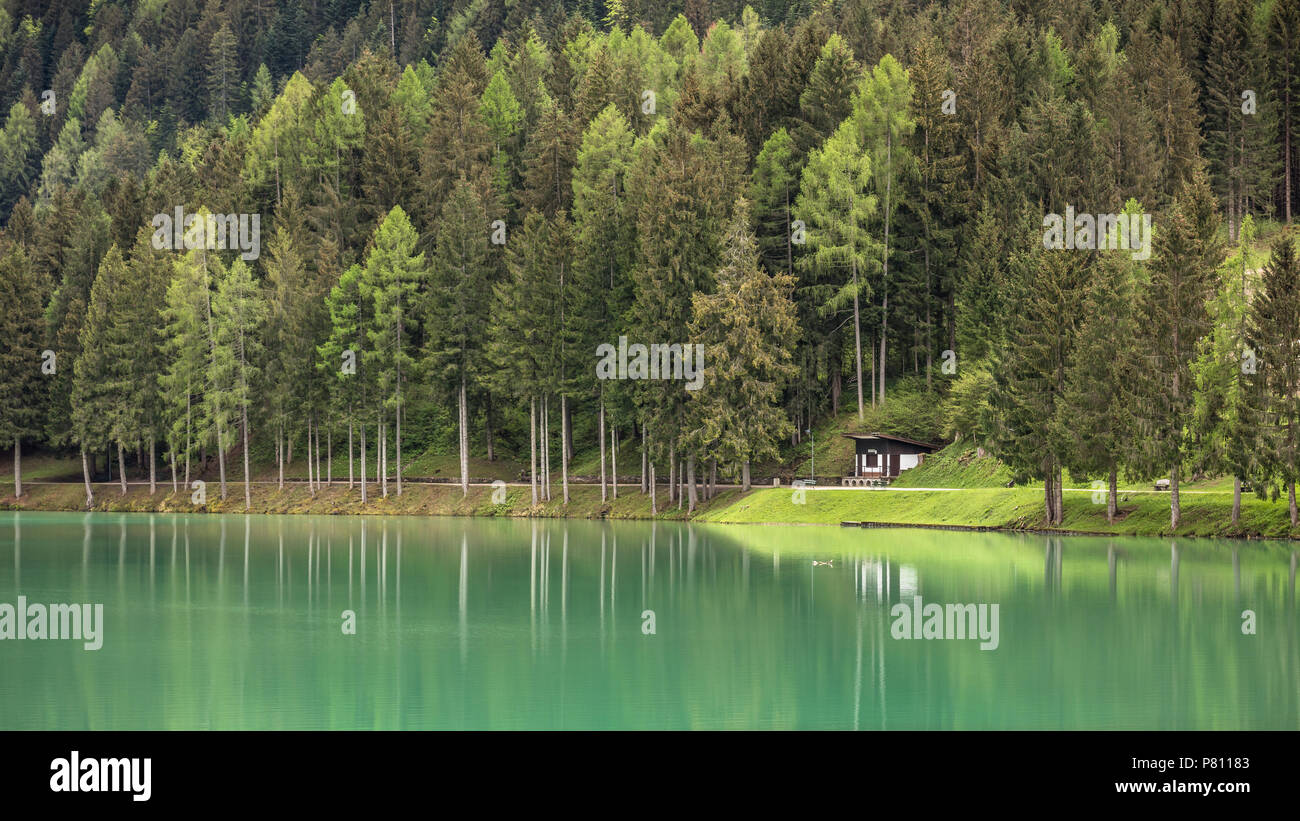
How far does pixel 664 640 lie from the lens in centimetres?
3180

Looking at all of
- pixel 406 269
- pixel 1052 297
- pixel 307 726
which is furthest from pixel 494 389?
pixel 307 726

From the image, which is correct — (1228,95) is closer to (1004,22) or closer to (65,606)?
(1004,22)

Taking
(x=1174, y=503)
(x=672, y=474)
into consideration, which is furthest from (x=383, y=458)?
(x=1174, y=503)

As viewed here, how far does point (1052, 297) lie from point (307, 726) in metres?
49.2

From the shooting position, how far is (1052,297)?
64312mm

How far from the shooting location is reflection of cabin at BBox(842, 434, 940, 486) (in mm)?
79875

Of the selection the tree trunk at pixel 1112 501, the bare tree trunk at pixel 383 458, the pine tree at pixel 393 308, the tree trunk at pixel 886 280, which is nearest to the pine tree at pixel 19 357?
the bare tree trunk at pixel 383 458

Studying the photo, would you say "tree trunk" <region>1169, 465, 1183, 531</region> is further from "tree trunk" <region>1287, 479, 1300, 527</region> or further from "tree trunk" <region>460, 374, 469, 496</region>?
"tree trunk" <region>460, 374, 469, 496</region>
